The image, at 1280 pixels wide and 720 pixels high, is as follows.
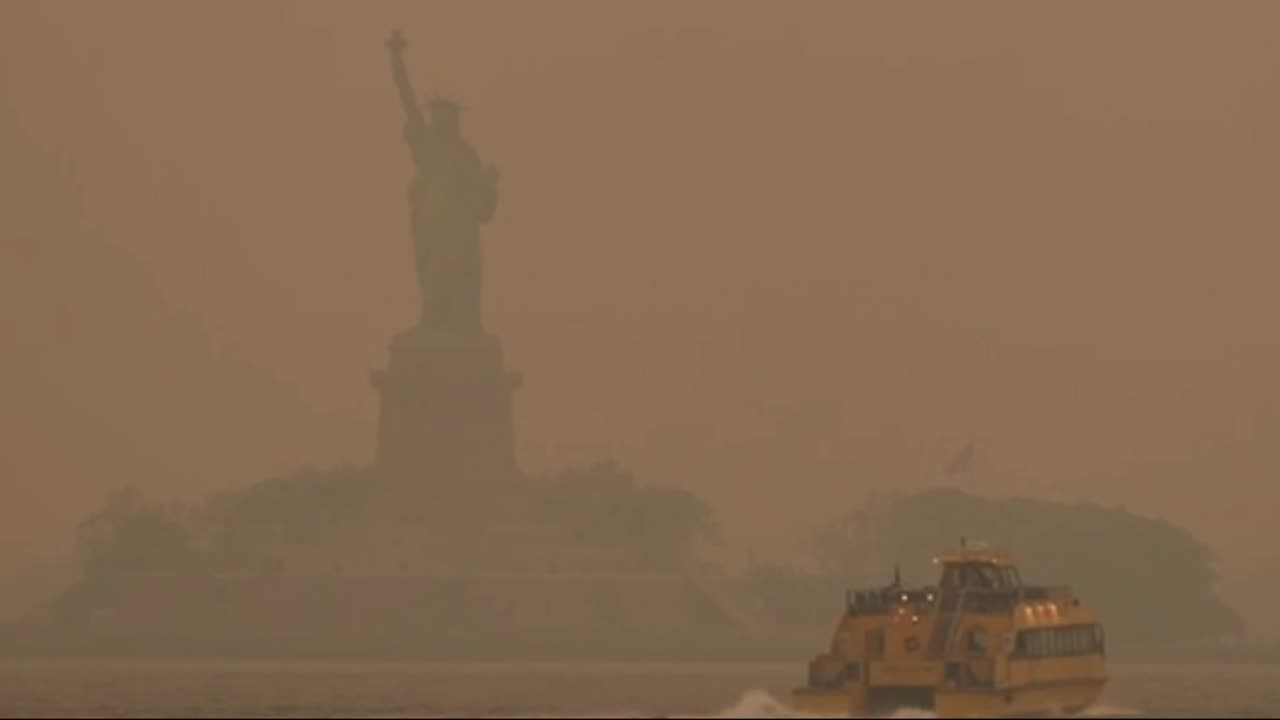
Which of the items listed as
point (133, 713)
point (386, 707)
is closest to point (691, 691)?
point (386, 707)

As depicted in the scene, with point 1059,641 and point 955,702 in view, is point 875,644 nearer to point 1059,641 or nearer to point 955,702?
point 955,702

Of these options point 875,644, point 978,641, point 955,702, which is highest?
point 875,644

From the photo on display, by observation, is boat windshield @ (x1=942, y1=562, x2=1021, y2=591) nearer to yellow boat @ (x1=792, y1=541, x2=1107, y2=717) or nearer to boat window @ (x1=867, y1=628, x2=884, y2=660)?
yellow boat @ (x1=792, y1=541, x2=1107, y2=717)

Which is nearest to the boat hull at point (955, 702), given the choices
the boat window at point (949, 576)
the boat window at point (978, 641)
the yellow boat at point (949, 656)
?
the yellow boat at point (949, 656)

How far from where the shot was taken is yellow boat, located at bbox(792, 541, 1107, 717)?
406 ft

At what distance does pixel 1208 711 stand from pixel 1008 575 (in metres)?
21.3

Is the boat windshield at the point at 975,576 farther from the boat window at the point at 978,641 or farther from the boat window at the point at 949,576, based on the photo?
the boat window at the point at 978,641

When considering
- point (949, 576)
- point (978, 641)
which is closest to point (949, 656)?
point (978, 641)

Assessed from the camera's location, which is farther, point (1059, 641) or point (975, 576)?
point (975, 576)

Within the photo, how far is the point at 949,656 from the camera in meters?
125

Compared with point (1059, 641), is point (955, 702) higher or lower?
lower

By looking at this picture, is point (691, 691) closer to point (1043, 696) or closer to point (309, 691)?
point (309, 691)

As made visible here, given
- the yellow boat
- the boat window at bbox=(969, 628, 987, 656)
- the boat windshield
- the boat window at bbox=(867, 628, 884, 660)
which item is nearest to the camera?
the yellow boat

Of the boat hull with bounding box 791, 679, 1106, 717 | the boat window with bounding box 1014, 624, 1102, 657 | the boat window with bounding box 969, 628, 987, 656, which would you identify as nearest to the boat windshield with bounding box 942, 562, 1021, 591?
the boat window with bounding box 1014, 624, 1102, 657
